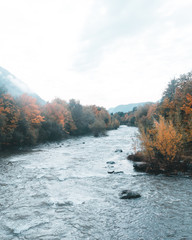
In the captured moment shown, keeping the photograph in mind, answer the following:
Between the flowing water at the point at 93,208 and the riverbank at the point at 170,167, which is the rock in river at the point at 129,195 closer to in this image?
the flowing water at the point at 93,208

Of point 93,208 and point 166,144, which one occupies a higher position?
point 166,144

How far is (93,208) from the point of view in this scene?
9.15 m

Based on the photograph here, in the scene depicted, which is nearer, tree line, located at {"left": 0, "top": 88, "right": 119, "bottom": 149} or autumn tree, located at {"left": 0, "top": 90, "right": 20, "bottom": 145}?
autumn tree, located at {"left": 0, "top": 90, "right": 20, "bottom": 145}

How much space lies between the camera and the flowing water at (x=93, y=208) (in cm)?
692

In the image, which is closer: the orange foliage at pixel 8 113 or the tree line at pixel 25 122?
the orange foliage at pixel 8 113

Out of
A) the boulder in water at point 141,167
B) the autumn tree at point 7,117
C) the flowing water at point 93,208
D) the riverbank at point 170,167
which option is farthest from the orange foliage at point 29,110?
the riverbank at point 170,167

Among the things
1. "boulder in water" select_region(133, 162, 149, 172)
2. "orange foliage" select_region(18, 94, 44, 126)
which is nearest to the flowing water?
"boulder in water" select_region(133, 162, 149, 172)

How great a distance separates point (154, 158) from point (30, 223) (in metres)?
10.5

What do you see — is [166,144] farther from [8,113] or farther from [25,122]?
[25,122]

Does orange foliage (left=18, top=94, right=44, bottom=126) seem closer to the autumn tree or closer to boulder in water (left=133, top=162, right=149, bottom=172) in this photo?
the autumn tree

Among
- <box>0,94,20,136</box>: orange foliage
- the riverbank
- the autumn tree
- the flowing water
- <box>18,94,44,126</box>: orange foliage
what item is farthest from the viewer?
<box>18,94,44,126</box>: orange foliage

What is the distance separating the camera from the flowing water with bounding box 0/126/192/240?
692 cm

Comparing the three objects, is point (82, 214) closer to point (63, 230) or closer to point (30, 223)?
point (63, 230)

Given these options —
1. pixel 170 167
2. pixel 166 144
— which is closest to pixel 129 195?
pixel 166 144
